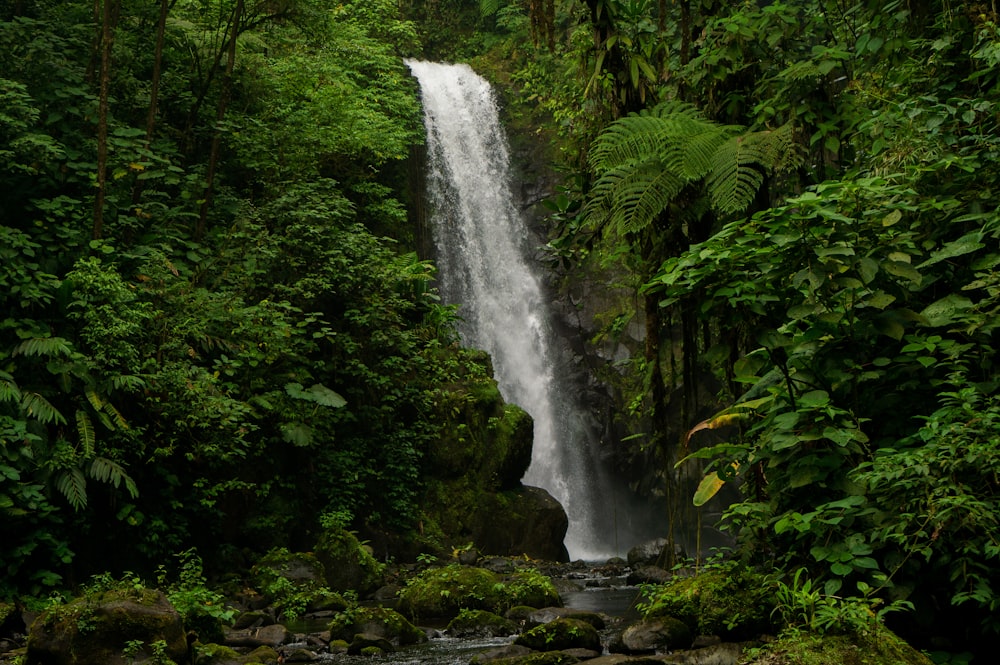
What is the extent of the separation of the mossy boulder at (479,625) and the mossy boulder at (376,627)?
38cm

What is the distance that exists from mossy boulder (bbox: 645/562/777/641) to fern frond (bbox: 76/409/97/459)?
570cm

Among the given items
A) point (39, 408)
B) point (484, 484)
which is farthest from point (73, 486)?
point (484, 484)

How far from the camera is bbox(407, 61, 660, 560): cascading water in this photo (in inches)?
715

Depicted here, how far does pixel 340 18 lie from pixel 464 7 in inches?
333

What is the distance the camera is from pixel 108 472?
860 cm

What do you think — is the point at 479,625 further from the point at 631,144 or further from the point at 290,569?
the point at 631,144

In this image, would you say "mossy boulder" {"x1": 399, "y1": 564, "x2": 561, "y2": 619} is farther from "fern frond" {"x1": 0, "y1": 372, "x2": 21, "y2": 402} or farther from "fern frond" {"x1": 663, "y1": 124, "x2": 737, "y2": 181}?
"fern frond" {"x1": 663, "y1": 124, "x2": 737, "y2": 181}

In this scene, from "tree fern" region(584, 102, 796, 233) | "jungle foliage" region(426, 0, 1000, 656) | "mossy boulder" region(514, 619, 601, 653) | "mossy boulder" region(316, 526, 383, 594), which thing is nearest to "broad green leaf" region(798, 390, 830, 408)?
"jungle foliage" region(426, 0, 1000, 656)

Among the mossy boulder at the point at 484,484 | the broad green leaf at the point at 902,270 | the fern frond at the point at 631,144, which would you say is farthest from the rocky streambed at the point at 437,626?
the mossy boulder at the point at 484,484

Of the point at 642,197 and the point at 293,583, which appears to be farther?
the point at 293,583

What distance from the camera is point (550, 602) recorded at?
948 centimetres

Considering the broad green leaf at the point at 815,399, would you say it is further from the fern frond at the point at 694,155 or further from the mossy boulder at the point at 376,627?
the mossy boulder at the point at 376,627

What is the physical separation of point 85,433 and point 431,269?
24.1 feet

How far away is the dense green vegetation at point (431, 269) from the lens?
3.87 meters
